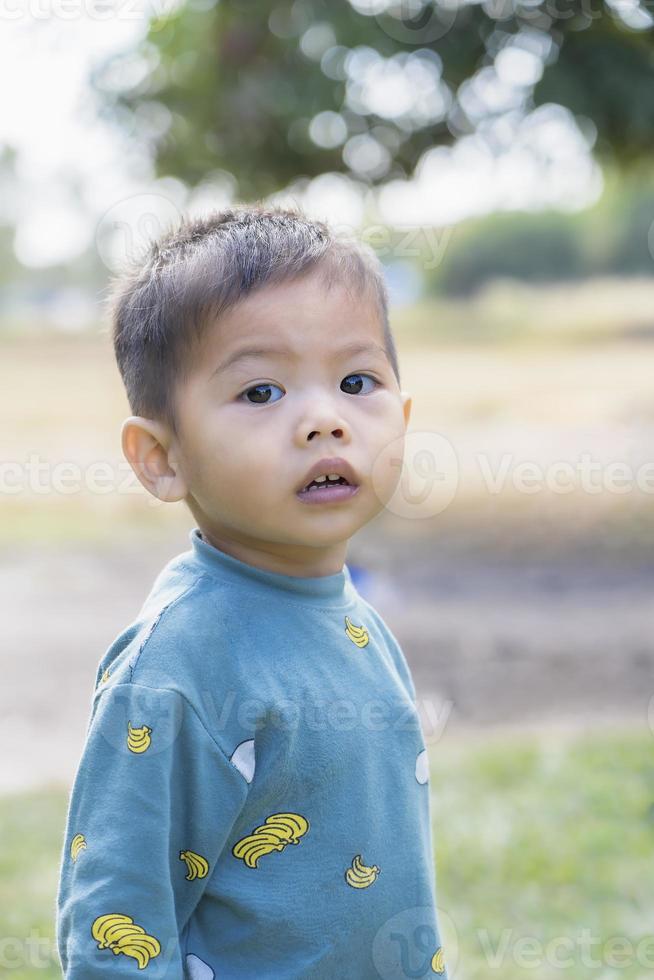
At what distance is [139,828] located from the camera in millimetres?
1147

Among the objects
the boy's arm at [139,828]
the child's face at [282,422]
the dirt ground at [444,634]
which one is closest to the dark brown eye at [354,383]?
the child's face at [282,422]

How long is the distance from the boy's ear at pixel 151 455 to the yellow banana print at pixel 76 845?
15.8 inches

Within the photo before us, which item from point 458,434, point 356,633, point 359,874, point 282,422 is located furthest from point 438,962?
point 458,434

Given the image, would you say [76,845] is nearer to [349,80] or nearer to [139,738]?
[139,738]

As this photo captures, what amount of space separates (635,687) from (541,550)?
10.1 feet

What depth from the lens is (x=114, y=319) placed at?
1.45m

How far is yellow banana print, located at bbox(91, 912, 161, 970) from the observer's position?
1.13m

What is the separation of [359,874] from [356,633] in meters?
0.28

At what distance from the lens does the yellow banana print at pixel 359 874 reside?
1.28 meters

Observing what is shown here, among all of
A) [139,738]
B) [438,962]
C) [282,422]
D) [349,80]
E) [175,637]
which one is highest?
[349,80]

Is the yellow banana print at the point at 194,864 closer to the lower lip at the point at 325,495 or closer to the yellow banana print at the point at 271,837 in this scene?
the yellow banana print at the point at 271,837

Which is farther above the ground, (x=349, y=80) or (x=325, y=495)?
(x=349, y=80)

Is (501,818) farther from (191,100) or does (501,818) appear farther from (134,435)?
(191,100)

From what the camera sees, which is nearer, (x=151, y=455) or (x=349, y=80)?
(x=151, y=455)
